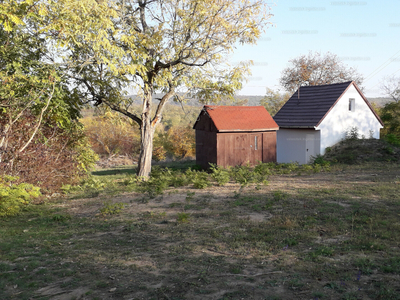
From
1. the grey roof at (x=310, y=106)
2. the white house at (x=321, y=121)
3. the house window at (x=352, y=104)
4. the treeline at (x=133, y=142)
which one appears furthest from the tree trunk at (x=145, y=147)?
the treeline at (x=133, y=142)

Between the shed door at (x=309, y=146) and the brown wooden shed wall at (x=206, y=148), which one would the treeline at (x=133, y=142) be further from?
the shed door at (x=309, y=146)

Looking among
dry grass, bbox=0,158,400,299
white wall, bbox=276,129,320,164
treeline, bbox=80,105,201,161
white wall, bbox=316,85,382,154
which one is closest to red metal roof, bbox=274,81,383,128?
white wall, bbox=316,85,382,154

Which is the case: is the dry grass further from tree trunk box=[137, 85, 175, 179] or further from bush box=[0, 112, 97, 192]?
tree trunk box=[137, 85, 175, 179]

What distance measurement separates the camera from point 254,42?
14.0m

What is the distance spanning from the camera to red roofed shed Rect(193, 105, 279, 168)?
2072 cm

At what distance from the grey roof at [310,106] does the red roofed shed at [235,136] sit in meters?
2.59

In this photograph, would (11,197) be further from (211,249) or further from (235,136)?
(235,136)

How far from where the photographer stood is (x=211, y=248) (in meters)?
5.89

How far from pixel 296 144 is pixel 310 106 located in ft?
9.66

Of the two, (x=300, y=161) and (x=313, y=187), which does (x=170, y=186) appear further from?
(x=300, y=161)

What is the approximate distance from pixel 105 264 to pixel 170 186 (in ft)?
26.7

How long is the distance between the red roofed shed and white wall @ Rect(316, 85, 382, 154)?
3.63 metres

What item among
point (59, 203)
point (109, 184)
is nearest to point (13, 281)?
point (59, 203)

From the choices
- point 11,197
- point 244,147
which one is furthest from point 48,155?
point 244,147
